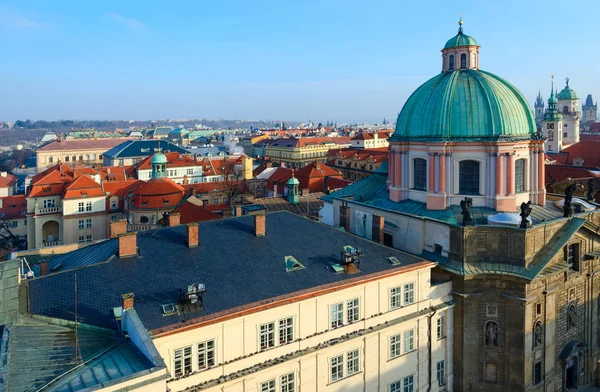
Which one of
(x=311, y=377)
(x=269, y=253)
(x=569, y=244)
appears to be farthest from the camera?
(x=569, y=244)

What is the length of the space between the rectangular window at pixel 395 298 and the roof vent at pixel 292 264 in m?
5.98

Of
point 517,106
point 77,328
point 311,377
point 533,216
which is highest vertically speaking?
point 517,106

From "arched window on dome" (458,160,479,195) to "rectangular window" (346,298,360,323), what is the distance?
13656mm

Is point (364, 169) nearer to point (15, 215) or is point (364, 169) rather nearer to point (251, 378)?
point (15, 215)

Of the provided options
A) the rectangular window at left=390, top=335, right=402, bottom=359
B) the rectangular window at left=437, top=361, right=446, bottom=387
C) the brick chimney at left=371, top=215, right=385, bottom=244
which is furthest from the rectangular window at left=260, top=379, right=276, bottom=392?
the brick chimney at left=371, top=215, right=385, bottom=244

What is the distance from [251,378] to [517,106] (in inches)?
1076

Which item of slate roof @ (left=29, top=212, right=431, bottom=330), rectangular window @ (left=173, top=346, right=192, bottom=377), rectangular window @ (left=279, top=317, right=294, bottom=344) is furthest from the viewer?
rectangular window @ (left=279, top=317, right=294, bottom=344)

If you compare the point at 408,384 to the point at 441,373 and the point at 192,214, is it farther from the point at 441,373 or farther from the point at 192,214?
the point at 192,214

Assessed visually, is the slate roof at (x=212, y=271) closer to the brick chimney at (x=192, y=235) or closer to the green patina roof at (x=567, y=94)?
the brick chimney at (x=192, y=235)

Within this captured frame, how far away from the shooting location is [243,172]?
104688 millimetres

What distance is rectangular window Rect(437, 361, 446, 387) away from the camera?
34219 mm

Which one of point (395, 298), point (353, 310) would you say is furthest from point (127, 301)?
point (395, 298)

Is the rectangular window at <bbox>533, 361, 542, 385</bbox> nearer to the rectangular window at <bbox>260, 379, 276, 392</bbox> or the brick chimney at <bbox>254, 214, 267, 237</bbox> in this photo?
the rectangular window at <bbox>260, 379, 276, 392</bbox>

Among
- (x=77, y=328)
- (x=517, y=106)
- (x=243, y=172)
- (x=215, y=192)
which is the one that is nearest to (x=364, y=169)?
(x=243, y=172)
